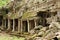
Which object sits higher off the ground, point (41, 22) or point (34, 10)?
point (34, 10)

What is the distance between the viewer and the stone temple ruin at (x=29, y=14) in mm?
30781

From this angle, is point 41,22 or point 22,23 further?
point 22,23

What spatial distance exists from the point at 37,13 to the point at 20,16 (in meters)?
5.09

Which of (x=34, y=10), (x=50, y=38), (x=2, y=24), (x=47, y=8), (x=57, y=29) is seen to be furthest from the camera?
(x=2, y=24)

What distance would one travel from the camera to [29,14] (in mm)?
34844

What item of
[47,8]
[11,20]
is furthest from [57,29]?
[11,20]

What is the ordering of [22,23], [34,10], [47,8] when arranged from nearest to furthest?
[47,8] → [34,10] → [22,23]

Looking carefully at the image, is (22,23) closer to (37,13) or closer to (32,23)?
(32,23)

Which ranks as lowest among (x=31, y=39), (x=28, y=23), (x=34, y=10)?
(x=31, y=39)

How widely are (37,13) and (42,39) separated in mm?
10353

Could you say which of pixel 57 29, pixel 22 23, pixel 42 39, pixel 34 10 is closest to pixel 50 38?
pixel 42 39

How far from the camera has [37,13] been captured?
33.7 meters

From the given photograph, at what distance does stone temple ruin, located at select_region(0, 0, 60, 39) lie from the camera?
3078 centimetres

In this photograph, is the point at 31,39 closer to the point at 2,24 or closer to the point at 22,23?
the point at 22,23
